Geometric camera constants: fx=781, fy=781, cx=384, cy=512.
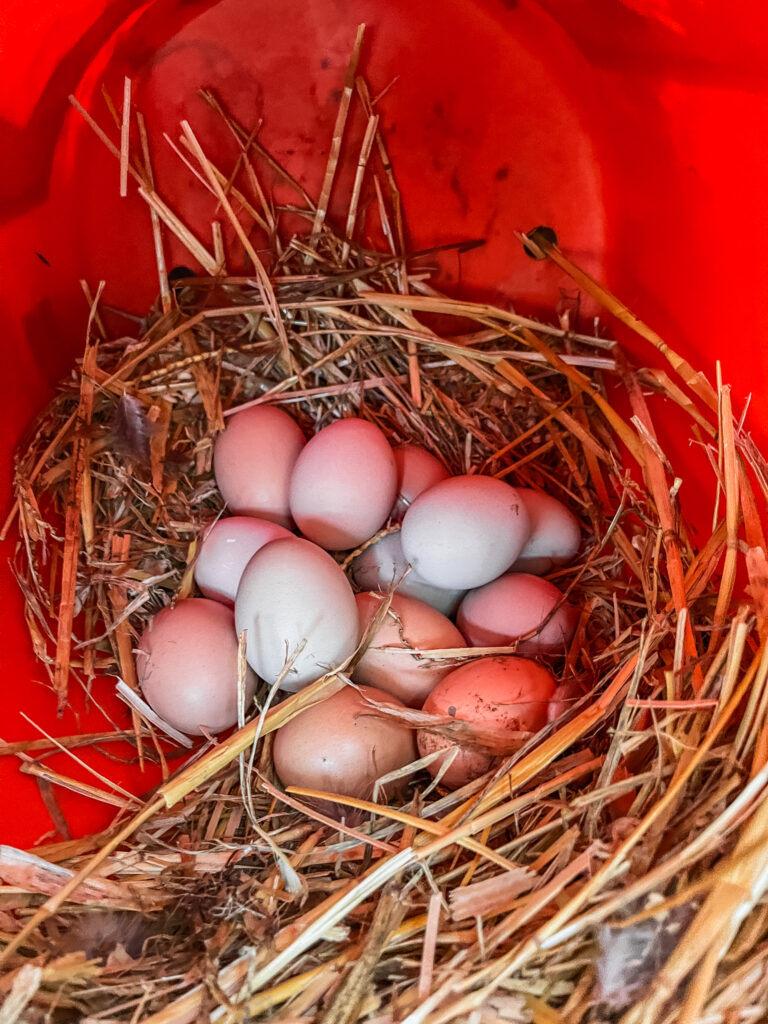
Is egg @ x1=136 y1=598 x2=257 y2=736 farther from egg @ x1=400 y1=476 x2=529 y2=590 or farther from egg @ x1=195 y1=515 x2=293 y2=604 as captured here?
egg @ x1=400 y1=476 x2=529 y2=590

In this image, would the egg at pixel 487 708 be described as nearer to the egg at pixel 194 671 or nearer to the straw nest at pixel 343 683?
the straw nest at pixel 343 683

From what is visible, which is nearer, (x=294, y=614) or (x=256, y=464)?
(x=294, y=614)

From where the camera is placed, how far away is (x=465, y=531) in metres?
0.93

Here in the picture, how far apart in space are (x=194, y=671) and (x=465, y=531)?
0.36 m

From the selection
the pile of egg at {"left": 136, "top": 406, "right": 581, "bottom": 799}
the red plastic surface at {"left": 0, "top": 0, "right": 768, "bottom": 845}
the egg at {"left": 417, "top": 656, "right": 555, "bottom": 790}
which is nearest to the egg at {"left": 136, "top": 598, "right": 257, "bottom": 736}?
the pile of egg at {"left": 136, "top": 406, "right": 581, "bottom": 799}

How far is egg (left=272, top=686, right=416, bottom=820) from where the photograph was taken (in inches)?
33.3

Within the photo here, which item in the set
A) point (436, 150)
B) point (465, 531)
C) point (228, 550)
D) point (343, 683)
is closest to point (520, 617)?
point (465, 531)

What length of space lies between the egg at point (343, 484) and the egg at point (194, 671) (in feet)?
0.57

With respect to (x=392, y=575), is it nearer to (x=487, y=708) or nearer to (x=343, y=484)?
(x=343, y=484)

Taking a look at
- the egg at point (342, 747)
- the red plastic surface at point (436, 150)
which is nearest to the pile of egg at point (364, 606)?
the egg at point (342, 747)

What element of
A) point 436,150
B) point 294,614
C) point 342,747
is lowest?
point 342,747

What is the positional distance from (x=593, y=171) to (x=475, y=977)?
1.05 meters

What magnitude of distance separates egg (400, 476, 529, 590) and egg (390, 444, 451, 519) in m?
0.10

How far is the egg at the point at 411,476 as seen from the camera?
108 cm
